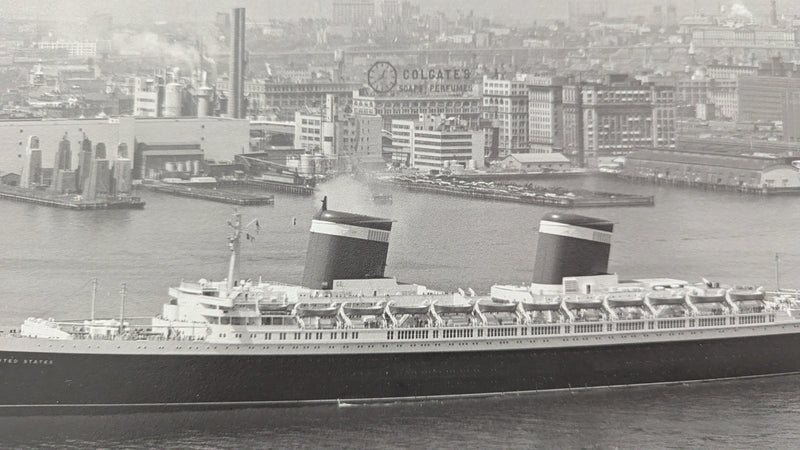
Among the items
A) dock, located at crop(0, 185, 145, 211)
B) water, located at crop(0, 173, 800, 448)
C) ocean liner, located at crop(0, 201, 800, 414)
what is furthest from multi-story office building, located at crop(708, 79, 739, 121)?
ocean liner, located at crop(0, 201, 800, 414)

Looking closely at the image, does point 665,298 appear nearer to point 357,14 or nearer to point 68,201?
point 68,201

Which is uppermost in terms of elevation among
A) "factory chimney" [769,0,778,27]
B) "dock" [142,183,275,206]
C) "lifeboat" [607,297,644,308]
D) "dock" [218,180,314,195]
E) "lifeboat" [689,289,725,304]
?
"factory chimney" [769,0,778,27]

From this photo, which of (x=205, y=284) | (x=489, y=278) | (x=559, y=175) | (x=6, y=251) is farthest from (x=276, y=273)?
(x=559, y=175)

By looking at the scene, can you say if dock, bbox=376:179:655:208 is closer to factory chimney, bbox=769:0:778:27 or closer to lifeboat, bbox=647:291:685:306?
factory chimney, bbox=769:0:778:27

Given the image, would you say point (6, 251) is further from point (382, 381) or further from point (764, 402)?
point (764, 402)

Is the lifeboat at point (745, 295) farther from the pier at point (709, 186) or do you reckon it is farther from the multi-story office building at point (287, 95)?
the multi-story office building at point (287, 95)

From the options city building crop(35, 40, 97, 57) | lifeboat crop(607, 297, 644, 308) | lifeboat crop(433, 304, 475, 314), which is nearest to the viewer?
lifeboat crop(433, 304, 475, 314)
